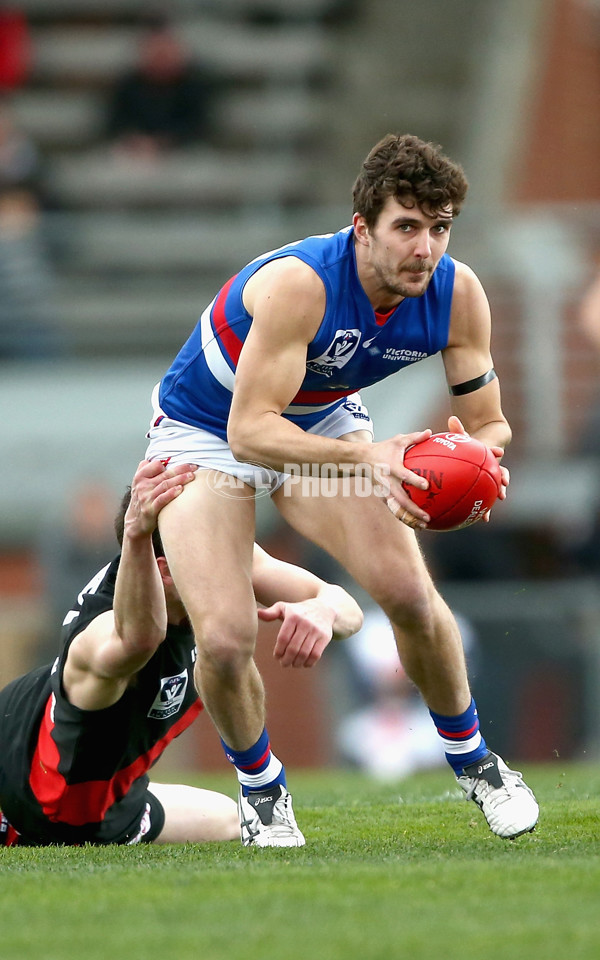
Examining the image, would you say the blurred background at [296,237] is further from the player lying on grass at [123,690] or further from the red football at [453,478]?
the red football at [453,478]

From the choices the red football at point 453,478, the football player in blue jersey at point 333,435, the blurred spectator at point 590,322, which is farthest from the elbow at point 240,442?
the blurred spectator at point 590,322

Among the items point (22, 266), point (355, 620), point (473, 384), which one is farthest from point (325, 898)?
point (22, 266)

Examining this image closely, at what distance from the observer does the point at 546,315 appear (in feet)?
45.3

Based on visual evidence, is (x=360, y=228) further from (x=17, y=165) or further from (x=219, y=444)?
(x=17, y=165)

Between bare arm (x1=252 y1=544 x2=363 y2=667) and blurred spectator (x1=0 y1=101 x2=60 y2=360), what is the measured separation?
8.30 m

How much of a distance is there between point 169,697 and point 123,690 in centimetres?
24

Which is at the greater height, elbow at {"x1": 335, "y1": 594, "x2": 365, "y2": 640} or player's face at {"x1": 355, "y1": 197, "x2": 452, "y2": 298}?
player's face at {"x1": 355, "y1": 197, "x2": 452, "y2": 298}

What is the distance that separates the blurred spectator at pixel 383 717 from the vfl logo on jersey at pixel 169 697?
4976 millimetres

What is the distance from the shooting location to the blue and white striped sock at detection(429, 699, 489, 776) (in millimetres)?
5512

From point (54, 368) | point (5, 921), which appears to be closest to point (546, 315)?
point (54, 368)

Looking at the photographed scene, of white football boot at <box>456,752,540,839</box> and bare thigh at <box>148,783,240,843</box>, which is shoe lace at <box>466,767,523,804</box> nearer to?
white football boot at <box>456,752,540,839</box>

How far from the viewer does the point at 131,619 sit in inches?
205

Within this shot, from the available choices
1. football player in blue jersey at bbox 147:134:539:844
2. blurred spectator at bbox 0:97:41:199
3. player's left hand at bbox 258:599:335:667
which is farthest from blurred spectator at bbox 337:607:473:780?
blurred spectator at bbox 0:97:41:199

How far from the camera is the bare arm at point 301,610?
5227 millimetres
